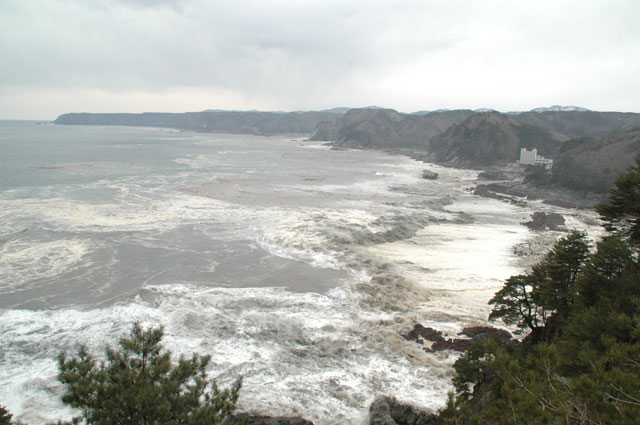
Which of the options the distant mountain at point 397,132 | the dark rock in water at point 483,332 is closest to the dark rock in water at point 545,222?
the dark rock in water at point 483,332

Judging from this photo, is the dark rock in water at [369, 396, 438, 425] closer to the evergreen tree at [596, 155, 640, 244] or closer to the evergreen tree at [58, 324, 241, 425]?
the evergreen tree at [58, 324, 241, 425]

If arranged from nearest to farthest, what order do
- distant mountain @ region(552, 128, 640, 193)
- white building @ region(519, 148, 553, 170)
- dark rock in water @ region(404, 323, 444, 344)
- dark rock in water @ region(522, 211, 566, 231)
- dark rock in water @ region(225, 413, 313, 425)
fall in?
dark rock in water @ region(225, 413, 313, 425), dark rock in water @ region(404, 323, 444, 344), dark rock in water @ region(522, 211, 566, 231), distant mountain @ region(552, 128, 640, 193), white building @ region(519, 148, 553, 170)

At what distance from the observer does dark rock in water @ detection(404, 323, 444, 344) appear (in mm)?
18344

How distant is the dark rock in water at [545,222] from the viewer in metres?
39.4

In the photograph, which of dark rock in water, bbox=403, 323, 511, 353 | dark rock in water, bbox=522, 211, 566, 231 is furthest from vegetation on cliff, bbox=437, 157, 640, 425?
dark rock in water, bbox=522, 211, 566, 231

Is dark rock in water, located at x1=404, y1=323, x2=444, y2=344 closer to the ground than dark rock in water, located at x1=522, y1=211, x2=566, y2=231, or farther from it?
closer to the ground

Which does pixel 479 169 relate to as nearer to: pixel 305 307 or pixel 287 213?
pixel 287 213

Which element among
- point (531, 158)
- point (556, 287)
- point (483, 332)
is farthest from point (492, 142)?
point (556, 287)

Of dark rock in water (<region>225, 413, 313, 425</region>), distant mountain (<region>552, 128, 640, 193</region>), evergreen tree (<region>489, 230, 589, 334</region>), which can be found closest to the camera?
dark rock in water (<region>225, 413, 313, 425</region>)

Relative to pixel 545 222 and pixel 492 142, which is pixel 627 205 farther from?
pixel 492 142

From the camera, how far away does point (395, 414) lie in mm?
12953

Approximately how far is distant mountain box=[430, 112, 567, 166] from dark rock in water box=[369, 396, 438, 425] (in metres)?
98.8

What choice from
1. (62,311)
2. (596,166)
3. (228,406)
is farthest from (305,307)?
(596,166)

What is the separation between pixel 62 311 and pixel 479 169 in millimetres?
92972
